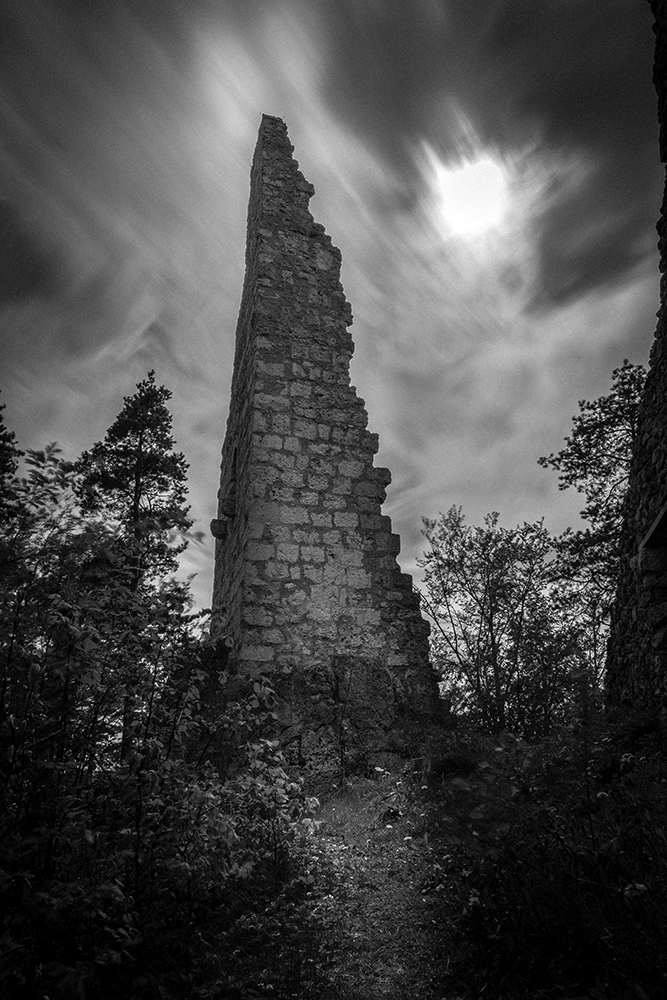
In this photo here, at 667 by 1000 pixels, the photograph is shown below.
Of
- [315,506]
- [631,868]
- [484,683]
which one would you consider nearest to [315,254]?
[315,506]

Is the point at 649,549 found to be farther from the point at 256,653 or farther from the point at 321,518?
the point at 256,653

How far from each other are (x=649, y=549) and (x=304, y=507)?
3.87 metres

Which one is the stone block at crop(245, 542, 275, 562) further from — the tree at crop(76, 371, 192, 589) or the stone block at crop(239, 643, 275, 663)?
the tree at crop(76, 371, 192, 589)

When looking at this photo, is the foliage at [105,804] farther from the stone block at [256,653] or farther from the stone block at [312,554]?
the stone block at [312,554]

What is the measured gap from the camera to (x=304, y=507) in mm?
7707

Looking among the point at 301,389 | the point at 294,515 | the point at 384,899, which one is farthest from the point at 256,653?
the point at 301,389

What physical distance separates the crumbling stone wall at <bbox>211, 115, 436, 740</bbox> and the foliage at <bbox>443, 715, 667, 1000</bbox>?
2853mm

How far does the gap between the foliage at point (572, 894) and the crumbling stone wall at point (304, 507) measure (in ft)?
9.36

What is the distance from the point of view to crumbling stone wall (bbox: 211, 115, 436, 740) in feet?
23.4

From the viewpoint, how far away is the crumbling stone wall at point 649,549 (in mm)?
6102

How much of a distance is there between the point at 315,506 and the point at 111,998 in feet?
17.6

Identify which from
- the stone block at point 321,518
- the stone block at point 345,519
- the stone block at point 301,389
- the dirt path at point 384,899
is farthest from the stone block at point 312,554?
the dirt path at point 384,899

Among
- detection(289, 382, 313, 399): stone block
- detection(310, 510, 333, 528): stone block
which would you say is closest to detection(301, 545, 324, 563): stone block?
detection(310, 510, 333, 528): stone block

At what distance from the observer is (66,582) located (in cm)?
353
